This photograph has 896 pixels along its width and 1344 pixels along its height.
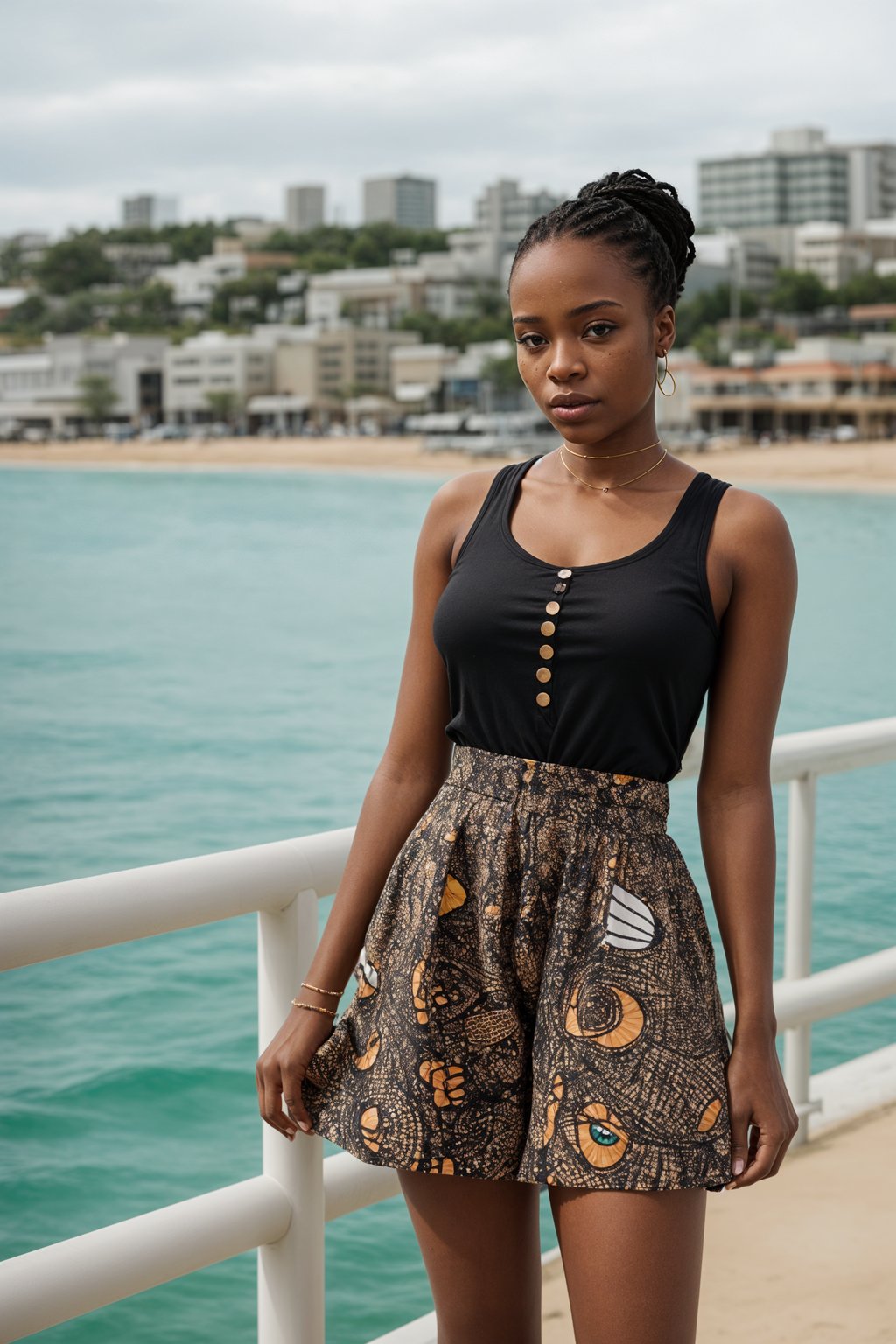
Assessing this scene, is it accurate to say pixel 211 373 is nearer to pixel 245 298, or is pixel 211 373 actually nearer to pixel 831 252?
pixel 245 298

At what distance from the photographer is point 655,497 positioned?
1320mm

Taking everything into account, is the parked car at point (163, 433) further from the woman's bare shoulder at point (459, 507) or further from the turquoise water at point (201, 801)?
the woman's bare shoulder at point (459, 507)

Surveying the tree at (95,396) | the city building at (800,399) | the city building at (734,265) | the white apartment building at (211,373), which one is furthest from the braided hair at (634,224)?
the city building at (734,265)

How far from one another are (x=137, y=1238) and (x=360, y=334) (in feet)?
310

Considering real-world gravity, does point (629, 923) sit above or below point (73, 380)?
below

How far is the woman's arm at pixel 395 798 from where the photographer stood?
1379 millimetres

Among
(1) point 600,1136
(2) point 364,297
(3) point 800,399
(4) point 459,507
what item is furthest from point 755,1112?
(2) point 364,297

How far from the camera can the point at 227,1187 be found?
1.60 meters

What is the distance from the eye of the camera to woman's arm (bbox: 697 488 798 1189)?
4.17 ft

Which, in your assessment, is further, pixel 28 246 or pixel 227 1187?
pixel 28 246

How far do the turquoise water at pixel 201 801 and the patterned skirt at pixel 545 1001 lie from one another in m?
3.62

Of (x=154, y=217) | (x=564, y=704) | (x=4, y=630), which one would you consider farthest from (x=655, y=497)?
(x=154, y=217)

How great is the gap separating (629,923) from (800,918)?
1.41 metres

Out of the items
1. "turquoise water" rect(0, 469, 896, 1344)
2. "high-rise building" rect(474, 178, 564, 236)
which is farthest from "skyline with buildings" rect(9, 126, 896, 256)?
"turquoise water" rect(0, 469, 896, 1344)
